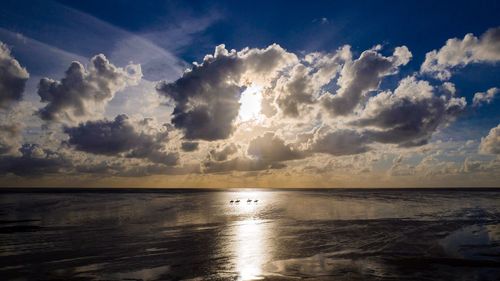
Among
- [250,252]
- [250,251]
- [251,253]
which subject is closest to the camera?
[251,253]

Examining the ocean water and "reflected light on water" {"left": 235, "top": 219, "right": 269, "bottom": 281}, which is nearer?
the ocean water

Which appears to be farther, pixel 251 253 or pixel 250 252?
pixel 250 252

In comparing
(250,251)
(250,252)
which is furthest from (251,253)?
(250,251)

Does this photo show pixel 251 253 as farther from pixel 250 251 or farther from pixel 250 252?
pixel 250 251

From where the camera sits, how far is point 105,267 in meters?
23.0

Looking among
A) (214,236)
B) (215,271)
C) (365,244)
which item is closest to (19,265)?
(215,271)

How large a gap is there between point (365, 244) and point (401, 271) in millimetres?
9442

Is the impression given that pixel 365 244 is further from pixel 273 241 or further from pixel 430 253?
pixel 273 241

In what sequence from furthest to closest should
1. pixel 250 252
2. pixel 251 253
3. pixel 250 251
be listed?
pixel 250 251 < pixel 250 252 < pixel 251 253

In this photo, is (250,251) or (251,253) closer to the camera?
(251,253)

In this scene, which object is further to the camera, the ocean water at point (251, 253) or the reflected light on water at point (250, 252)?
the reflected light on water at point (250, 252)

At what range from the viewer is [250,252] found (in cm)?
2831

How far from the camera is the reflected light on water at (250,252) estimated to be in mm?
21827

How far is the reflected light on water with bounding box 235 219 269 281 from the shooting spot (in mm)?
21827
